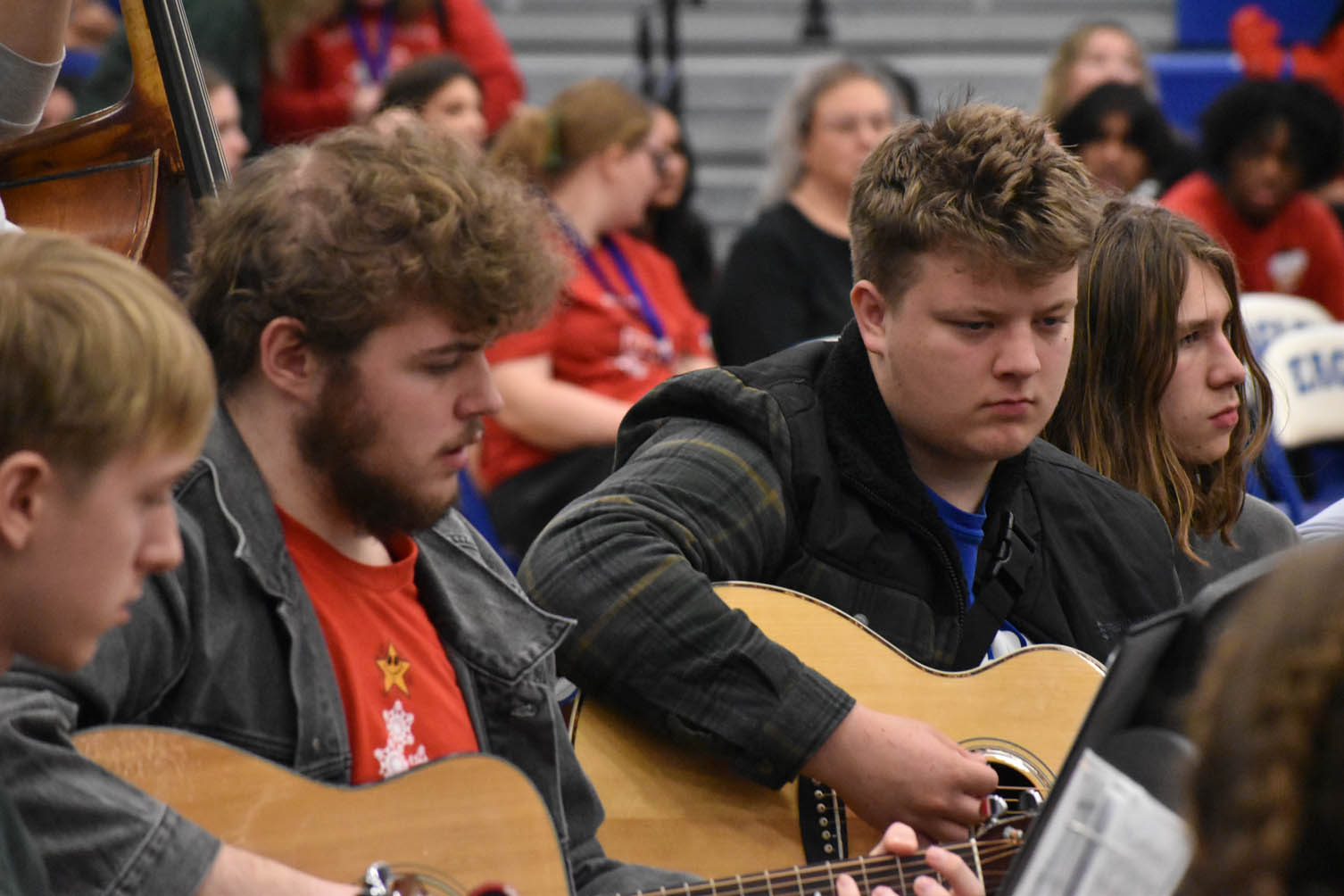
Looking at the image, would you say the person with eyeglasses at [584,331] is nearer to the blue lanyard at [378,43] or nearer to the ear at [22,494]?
the blue lanyard at [378,43]

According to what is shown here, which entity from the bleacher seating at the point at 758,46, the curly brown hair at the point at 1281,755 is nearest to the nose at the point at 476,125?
the bleacher seating at the point at 758,46

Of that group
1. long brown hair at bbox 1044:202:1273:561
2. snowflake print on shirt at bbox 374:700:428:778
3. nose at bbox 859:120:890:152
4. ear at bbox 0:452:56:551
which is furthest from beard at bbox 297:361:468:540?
nose at bbox 859:120:890:152

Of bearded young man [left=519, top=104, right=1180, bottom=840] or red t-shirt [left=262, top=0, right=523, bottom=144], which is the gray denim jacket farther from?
red t-shirt [left=262, top=0, right=523, bottom=144]

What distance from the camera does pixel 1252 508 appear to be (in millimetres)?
3057

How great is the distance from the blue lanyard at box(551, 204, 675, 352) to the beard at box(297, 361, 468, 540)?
2846mm

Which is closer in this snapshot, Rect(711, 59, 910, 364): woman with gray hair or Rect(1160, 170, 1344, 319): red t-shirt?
Rect(711, 59, 910, 364): woman with gray hair

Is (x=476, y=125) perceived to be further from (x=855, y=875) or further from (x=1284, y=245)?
(x=855, y=875)

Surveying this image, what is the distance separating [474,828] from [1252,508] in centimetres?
179

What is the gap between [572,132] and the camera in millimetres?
4859

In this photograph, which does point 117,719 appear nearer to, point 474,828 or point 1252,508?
point 474,828

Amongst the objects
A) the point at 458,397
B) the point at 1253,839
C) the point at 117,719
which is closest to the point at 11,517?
the point at 117,719

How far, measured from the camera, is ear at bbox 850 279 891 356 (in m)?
2.45

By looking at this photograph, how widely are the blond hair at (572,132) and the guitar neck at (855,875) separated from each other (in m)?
3.04

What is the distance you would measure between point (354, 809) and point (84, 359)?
25.0 inches
